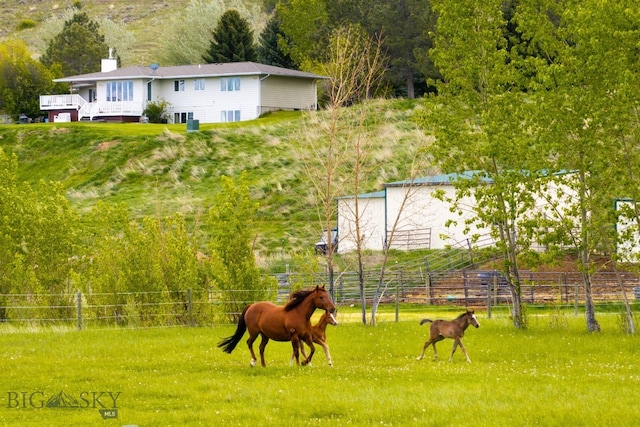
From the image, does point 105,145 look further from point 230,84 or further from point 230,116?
point 230,116

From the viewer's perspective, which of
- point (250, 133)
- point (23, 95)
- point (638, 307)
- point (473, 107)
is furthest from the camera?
point (23, 95)

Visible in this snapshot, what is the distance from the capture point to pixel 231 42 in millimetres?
107375

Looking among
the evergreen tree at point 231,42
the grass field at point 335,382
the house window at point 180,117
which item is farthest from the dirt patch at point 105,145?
the grass field at point 335,382

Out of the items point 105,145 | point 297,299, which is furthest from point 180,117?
point 297,299

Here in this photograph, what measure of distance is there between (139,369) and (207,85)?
72740mm

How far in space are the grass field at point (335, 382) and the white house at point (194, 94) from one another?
6406cm

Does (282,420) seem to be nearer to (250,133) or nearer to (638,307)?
(638,307)

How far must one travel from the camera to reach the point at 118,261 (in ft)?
120

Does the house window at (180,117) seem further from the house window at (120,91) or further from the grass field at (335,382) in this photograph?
the grass field at (335,382)

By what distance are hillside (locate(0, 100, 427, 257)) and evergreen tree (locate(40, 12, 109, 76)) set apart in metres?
31.2

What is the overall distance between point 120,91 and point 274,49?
18.5 metres

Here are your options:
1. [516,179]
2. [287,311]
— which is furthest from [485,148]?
[287,311]

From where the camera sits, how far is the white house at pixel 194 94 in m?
94.4

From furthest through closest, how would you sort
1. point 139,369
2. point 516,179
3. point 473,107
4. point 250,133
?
point 250,133
point 473,107
point 516,179
point 139,369
